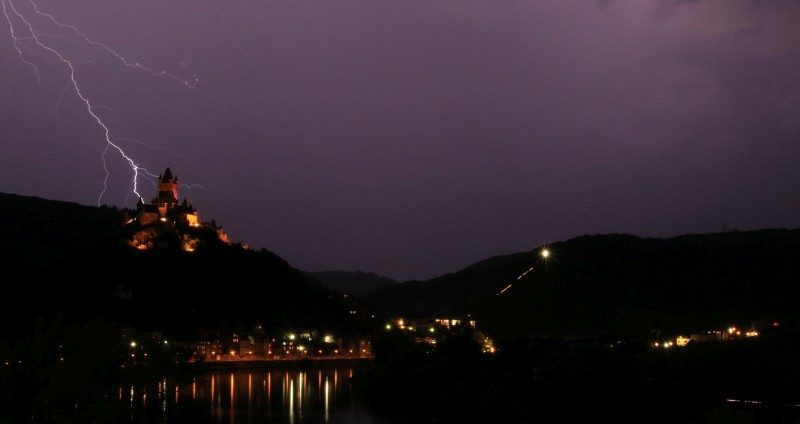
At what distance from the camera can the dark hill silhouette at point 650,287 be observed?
30891 mm

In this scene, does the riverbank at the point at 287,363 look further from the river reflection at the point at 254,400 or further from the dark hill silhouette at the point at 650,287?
the dark hill silhouette at the point at 650,287

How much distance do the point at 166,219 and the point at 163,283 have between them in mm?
9547

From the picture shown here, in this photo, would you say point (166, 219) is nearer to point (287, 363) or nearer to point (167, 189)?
point (167, 189)

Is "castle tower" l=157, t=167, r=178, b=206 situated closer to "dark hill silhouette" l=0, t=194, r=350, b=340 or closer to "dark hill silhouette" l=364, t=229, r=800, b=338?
"dark hill silhouette" l=0, t=194, r=350, b=340

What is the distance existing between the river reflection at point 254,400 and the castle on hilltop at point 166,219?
20.9 m

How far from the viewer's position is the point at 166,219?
227ft

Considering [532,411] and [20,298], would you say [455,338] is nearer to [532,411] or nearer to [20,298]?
[532,411]

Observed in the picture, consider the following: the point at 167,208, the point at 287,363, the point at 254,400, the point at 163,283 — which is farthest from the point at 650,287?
the point at 167,208

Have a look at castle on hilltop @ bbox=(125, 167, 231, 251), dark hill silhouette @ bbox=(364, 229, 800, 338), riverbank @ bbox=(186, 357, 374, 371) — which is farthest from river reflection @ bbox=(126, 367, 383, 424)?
castle on hilltop @ bbox=(125, 167, 231, 251)

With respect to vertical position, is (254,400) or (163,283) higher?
(163,283)

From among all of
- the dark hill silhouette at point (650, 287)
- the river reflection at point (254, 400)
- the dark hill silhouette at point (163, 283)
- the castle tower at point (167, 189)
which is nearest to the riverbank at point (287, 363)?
the river reflection at point (254, 400)

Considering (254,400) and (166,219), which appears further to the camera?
(166,219)

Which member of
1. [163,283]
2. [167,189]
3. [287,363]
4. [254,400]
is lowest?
[254,400]


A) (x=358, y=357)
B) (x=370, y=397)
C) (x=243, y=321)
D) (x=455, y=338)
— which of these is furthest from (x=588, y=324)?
(x=243, y=321)
